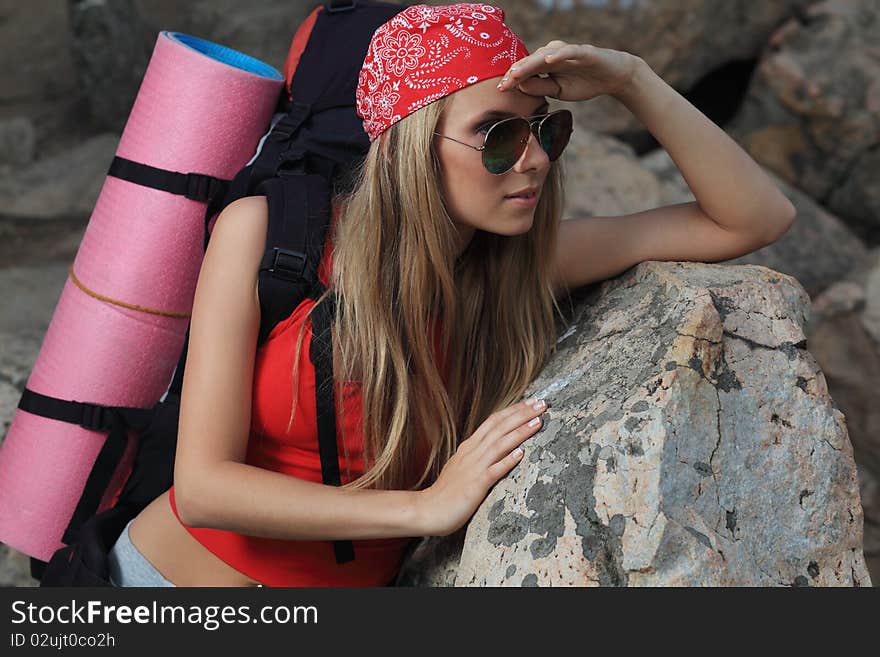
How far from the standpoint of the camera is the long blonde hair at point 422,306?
202 centimetres

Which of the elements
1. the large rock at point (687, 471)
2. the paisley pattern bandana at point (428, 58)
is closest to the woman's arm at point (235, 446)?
the large rock at point (687, 471)

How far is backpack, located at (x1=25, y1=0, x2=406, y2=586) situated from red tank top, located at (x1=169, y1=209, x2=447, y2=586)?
0.03 m

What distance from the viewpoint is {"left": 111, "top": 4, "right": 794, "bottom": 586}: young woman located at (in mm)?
1958

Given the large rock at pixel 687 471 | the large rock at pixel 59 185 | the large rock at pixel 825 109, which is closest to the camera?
the large rock at pixel 687 471

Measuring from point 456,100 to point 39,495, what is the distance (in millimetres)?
1538

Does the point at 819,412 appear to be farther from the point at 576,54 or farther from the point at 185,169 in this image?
the point at 185,169

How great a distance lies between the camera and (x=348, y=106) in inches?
95.7

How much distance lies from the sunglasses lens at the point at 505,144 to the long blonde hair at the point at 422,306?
116mm

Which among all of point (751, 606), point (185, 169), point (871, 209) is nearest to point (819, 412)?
point (751, 606)

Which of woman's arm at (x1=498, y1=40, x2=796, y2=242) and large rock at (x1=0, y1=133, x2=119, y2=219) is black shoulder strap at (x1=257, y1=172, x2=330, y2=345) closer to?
woman's arm at (x1=498, y1=40, x2=796, y2=242)

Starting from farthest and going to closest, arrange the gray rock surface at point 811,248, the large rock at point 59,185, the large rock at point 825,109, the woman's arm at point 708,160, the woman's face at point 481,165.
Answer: the large rock at point 59,185 → the large rock at point 825,109 → the gray rock surface at point 811,248 → the woman's arm at point 708,160 → the woman's face at point 481,165

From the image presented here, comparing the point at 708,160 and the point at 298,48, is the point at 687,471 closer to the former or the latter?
the point at 708,160

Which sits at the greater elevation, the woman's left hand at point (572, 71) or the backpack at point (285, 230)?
the woman's left hand at point (572, 71)

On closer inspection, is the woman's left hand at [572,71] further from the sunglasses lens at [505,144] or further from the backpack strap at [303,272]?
the backpack strap at [303,272]
